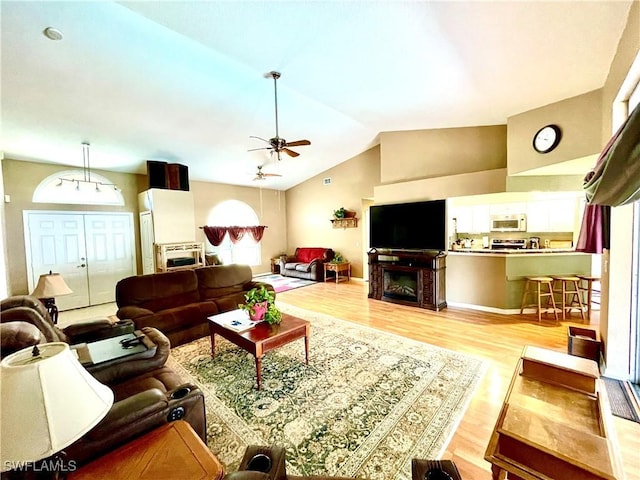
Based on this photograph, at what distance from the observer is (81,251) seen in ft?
18.1

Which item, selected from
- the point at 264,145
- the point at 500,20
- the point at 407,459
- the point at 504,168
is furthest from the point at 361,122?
the point at 407,459

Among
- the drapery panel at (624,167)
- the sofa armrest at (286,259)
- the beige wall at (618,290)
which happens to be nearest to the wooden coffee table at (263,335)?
the drapery panel at (624,167)

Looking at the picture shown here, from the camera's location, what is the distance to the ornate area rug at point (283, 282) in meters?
6.85

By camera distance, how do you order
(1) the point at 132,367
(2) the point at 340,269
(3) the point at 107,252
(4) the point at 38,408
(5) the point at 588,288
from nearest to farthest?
1. (4) the point at 38,408
2. (1) the point at 132,367
3. (5) the point at 588,288
4. (3) the point at 107,252
5. (2) the point at 340,269

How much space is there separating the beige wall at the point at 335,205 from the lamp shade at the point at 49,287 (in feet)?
19.7

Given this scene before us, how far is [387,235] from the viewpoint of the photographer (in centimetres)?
556

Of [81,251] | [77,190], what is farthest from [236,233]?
[77,190]

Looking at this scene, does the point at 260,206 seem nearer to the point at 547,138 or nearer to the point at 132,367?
the point at 132,367

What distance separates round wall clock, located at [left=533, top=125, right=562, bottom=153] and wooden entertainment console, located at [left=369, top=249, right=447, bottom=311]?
2122 mm

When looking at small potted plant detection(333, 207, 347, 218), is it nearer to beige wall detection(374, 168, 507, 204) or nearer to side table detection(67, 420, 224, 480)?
beige wall detection(374, 168, 507, 204)

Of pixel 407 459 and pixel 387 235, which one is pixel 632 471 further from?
pixel 387 235

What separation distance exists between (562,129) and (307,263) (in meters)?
6.11

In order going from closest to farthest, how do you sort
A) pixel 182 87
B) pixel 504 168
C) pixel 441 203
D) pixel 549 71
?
pixel 549 71, pixel 182 87, pixel 504 168, pixel 441 203

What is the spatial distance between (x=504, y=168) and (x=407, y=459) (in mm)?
4520
